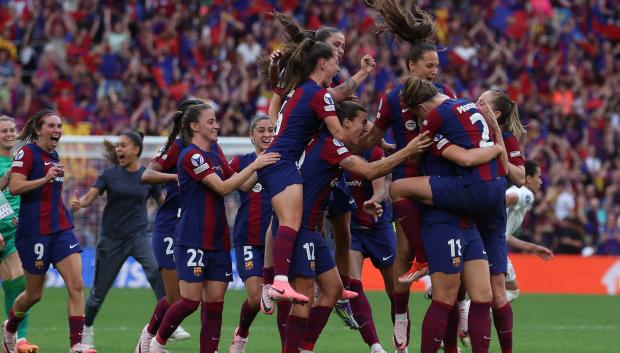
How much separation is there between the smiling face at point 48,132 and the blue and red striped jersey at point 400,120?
3.23 m

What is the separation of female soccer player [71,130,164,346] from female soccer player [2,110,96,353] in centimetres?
240

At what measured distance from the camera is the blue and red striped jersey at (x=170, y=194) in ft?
37.5

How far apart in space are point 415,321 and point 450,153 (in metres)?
6.82

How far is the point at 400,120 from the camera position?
10.1m

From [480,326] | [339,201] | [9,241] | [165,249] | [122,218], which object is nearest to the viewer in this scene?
[480,326]

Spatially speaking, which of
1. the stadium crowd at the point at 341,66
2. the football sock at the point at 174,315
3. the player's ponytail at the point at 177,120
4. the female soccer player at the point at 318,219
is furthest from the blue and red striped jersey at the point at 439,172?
the stadium crowd at the point at 341,66

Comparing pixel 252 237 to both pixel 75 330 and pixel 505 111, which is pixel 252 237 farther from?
pixel 505 111

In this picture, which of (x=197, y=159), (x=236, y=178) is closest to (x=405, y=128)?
(x=236, y=178)

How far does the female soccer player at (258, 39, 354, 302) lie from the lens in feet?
30.0

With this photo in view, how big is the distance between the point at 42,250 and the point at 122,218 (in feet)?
10.6

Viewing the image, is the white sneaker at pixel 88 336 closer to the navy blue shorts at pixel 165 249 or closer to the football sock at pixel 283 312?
the navy blue shorts at pixel 165 249

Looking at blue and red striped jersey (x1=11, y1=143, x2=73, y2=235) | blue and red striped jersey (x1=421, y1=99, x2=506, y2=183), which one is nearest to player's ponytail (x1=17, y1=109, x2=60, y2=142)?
blue and red striped jersey (x1=11, y1=143, x2=73, y2=235)

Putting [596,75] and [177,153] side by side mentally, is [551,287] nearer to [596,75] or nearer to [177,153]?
[596,75]

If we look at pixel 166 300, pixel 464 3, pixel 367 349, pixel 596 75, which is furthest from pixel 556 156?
pixel 166 300
